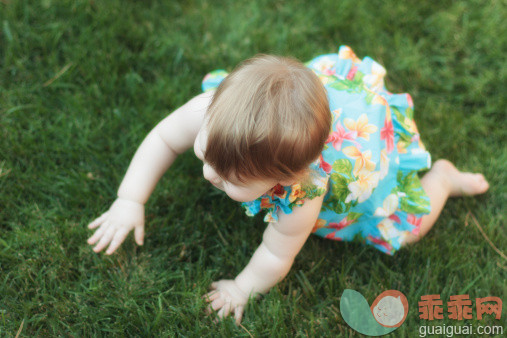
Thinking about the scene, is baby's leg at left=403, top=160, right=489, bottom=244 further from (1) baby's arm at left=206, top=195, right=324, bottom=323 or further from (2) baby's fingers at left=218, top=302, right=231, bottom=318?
(2) baby's fingers at left=218, top=302, right=231, bottom=318

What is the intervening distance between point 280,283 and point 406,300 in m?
0.45

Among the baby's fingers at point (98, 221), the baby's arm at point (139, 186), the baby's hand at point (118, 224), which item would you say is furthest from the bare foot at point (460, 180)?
the baby's fingers at point (98, 221)

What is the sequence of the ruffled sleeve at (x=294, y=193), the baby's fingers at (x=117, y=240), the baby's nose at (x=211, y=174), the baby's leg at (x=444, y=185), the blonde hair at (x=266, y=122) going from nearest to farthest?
the blonde hair at (x=266, y=122)
the baby's nose at (x=211, y=174)
the ruffled sleeve at (x=294, y=193)
the baby's fingers at (x=117, y=240)
the baby's leg at (x=444, y=185)

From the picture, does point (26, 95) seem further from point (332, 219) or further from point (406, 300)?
point (406, 300)

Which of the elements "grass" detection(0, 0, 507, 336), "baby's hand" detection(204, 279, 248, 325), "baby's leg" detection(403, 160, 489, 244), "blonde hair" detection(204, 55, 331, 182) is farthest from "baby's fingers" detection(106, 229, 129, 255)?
"baby's leg" detection(403, 160, 489, 244)

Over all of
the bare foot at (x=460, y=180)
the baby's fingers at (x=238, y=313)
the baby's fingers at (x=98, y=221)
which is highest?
the baby's fingers at (x=98, y=221)

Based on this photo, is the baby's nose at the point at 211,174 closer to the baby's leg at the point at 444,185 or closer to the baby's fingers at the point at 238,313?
the baby's fingers at the point at 238,313

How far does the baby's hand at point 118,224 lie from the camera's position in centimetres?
170

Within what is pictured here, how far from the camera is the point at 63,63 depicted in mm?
2271

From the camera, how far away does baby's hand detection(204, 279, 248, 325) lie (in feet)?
5.56

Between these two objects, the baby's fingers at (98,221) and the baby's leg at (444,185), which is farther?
the baby's leg at (444,185)

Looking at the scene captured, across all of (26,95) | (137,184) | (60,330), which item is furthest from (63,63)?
(60,330)

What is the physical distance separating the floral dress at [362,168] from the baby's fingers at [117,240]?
0.44m

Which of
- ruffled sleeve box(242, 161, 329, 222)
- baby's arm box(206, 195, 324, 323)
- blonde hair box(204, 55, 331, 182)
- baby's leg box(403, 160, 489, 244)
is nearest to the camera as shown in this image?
blonde hair box(204, 55, 331, 182)
